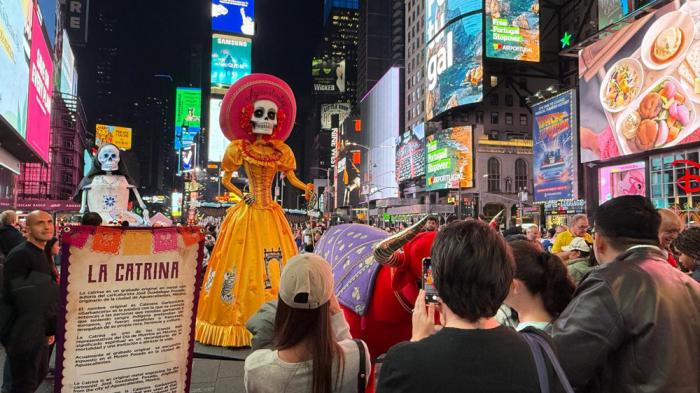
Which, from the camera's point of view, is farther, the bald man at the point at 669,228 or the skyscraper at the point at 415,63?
the skyscraper at the point at 415,63

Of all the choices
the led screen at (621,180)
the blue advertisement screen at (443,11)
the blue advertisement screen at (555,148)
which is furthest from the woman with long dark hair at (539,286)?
the blue advertisement screen at (443,11)

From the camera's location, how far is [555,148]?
124 ft

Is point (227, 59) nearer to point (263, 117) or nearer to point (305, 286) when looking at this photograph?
point (263, 117)

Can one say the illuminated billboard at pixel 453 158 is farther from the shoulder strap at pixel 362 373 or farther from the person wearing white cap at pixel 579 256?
the shoulder strap at pixel 362 373

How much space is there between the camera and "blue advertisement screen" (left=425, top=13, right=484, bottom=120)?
160 ft

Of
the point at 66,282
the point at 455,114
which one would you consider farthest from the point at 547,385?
the point at 455,114

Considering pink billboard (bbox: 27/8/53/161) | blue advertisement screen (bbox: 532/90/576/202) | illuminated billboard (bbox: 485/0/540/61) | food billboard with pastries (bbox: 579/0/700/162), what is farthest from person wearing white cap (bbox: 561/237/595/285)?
illuminated billboard (bbox: 485/0/540/61)

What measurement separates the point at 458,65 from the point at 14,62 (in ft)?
140

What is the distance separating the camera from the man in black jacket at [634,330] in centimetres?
195

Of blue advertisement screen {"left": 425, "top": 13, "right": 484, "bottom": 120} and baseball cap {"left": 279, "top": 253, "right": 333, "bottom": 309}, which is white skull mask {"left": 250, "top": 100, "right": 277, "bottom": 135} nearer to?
baseball cap {"left": 279, "top": 253, "right": 333, "bottom": 309}

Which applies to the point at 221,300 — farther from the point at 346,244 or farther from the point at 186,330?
the point at 186,330

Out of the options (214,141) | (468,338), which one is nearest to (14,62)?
(468,338)

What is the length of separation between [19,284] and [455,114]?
180 feet

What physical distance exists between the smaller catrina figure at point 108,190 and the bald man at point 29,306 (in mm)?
2745
